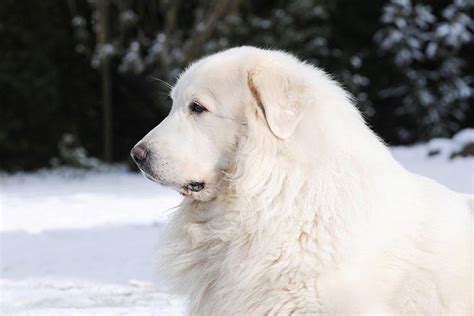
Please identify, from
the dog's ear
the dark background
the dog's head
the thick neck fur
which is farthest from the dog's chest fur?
the dark background

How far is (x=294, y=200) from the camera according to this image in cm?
304

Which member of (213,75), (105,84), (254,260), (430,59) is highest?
(213,75)

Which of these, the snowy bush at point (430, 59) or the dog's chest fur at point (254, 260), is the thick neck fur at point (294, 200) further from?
the snowy bush at point (430, 59)

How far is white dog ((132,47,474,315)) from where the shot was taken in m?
2.98

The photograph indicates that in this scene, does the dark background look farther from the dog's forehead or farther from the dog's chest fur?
the dog's chest fur

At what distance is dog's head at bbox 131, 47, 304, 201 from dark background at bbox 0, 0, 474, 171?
34.5 feet

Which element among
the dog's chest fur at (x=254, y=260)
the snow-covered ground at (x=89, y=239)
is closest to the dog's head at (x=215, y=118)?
the dog's chest fur at (x=254, y=260)

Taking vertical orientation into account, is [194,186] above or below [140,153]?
below

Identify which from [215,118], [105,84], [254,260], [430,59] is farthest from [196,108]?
[430,59]

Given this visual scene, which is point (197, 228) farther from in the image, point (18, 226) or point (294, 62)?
point (18, 226)

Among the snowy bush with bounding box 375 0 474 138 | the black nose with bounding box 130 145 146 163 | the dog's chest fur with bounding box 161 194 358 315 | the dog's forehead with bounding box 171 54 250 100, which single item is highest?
the dog's forehead with bounding box 171 54 250 100

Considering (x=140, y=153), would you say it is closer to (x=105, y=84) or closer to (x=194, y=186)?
(x=194, y=186)

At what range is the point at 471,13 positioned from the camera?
1417 cm

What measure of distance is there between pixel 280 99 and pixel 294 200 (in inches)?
16.2
